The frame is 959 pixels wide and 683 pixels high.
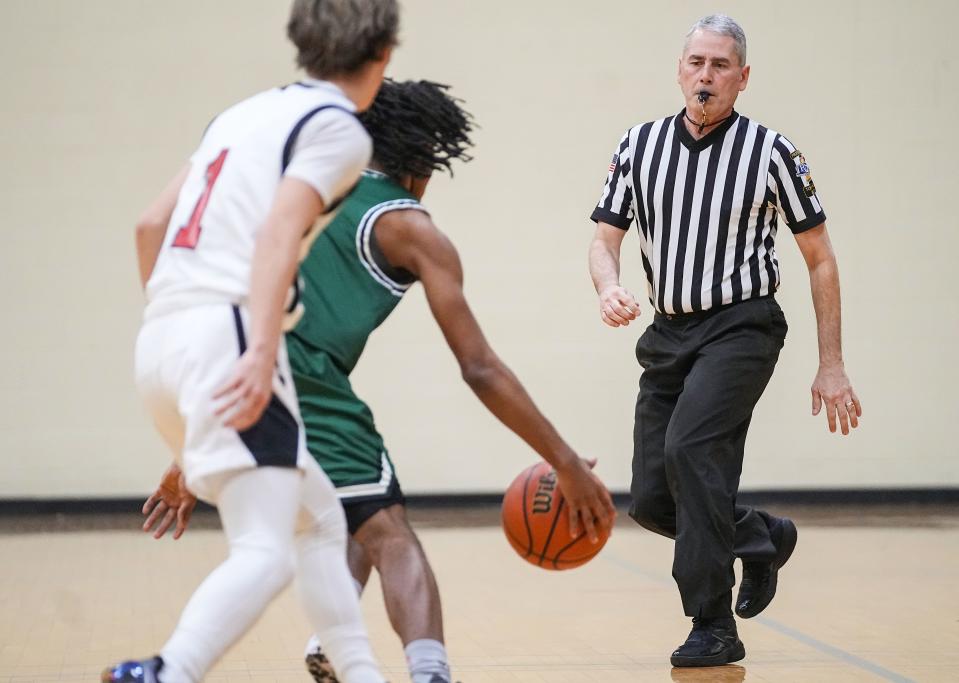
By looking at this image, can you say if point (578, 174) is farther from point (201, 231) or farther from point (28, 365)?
point (201, 231)

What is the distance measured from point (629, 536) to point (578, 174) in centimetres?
232

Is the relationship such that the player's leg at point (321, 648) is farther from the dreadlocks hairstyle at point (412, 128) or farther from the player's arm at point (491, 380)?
the dreadlocks hairstyle at point (412, 128)

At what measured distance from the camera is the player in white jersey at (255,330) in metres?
2.18

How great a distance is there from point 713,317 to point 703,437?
0.37 metres

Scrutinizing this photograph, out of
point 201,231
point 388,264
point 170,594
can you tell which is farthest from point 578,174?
point 201,231

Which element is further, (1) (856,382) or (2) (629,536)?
(1) (856,382)

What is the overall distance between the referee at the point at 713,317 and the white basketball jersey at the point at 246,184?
1.66 meters

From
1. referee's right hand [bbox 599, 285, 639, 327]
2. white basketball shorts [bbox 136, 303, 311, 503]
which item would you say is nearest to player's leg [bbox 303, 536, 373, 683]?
white basketball shorts [bbox 136, 303, 311, 503]

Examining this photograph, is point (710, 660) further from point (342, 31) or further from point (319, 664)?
point (342, 31)

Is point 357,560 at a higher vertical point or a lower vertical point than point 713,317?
lower

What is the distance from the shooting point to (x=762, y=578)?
4.13 metres

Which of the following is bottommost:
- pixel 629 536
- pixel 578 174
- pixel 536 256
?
pixel 629 536

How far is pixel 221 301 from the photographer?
2.26 m

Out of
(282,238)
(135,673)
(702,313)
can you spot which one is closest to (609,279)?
(702,313)
